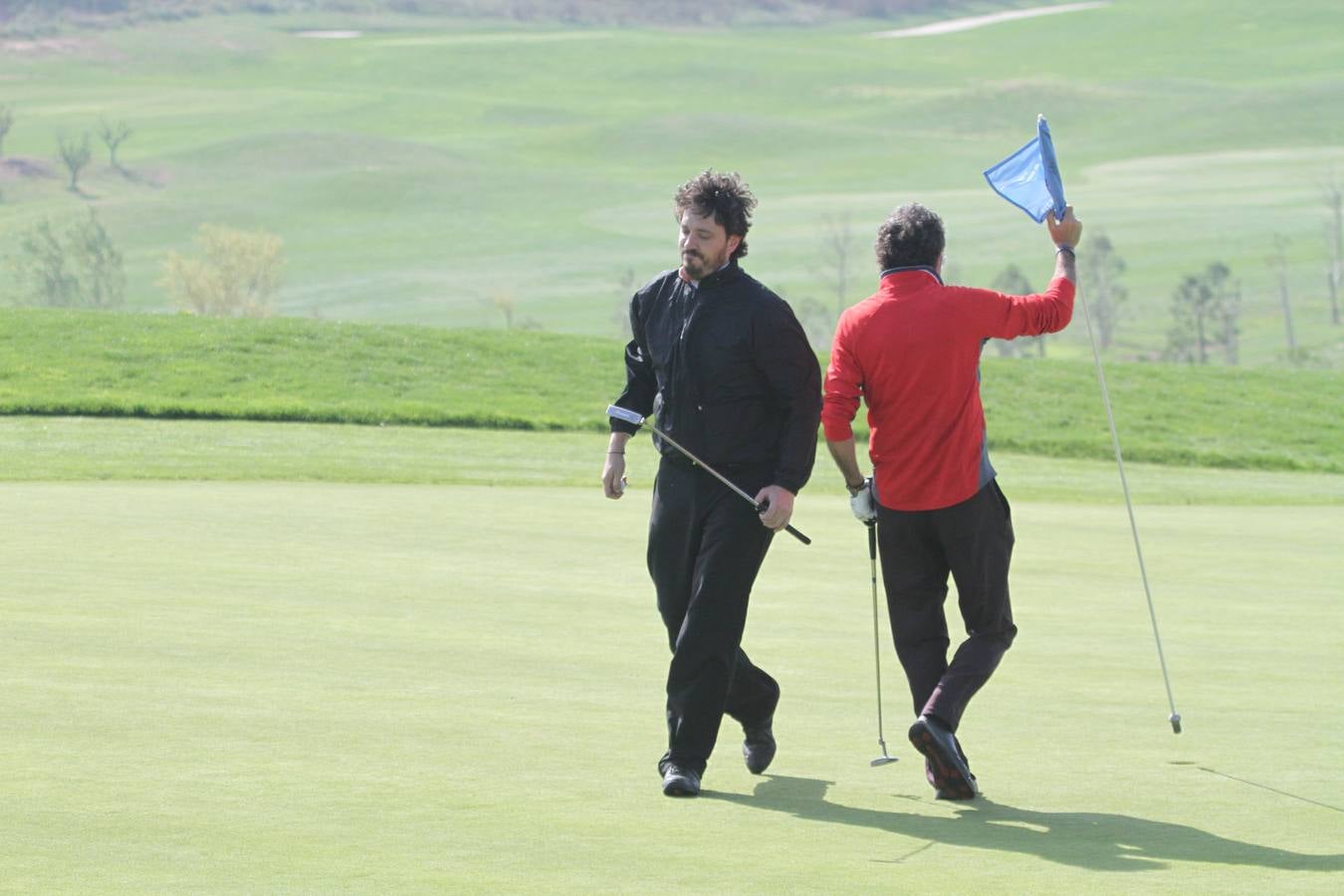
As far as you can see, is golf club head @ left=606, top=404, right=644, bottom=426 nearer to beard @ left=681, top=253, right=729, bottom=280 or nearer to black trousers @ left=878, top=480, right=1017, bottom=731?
beard @ left=681, top=253, right=729, bottom=280

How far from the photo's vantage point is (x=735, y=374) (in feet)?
21.5

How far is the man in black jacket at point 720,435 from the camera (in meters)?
6.49

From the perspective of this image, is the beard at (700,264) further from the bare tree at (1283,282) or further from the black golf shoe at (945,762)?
the bare tree at (1283,282)

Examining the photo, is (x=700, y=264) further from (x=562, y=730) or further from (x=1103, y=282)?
(x=1103, y=282)

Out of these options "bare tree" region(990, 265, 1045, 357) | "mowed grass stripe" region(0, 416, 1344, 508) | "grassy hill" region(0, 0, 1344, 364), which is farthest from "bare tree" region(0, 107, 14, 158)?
"mowed grass stripe" region(0, 416, 1344, 508)

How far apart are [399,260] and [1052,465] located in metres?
99.9

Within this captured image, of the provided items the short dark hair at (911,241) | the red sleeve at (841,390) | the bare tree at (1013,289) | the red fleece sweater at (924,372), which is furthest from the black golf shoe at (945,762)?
the bare tree at (1013,289)

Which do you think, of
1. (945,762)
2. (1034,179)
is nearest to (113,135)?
(1034,179)

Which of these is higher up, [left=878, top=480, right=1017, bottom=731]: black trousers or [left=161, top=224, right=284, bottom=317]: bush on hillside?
[left=878, top=480, right=1017, bottom=731]: black trousers

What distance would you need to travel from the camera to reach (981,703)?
7.80 metres

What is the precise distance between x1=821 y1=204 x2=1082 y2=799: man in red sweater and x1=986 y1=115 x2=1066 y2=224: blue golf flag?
0.38 metres

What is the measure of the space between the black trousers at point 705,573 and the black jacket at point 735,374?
0.09 m

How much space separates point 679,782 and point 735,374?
1291mm

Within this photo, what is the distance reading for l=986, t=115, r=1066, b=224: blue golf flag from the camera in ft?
23.3
